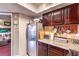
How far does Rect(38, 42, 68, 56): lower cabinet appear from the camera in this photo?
203 centimetres

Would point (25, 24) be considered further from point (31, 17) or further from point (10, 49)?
point (10, 49)

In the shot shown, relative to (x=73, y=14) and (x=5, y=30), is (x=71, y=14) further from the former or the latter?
(x=5, y=30)

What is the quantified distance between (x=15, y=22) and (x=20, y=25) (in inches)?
8.8

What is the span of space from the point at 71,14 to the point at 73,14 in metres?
0.06

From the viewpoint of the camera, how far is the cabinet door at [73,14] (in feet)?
6.83

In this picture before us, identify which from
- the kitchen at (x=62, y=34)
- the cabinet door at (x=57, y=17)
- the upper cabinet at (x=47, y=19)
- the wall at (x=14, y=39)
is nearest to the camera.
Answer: the kitchen at (x=62, y=34)

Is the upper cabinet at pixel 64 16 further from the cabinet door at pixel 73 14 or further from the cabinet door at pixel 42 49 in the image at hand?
the cabinet door at pixel 42 49

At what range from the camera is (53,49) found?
91.6 inches

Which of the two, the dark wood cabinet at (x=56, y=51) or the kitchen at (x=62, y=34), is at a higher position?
the kitchen at (x=62, y=34)

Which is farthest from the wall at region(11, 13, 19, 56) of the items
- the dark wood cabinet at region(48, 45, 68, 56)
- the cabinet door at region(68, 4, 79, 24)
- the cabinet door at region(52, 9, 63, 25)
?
the cabinet door at region(68, 4, 79, 24)

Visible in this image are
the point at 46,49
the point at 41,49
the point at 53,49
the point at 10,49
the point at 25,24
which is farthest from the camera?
the point at 25,24

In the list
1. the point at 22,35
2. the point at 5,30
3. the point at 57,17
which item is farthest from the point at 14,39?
the point at 57,17

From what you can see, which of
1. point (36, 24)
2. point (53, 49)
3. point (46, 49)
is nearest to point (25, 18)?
point (36, 24)

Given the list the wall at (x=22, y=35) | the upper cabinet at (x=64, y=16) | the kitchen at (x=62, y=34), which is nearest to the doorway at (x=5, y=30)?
the wall at (x=22, y=35)
